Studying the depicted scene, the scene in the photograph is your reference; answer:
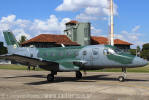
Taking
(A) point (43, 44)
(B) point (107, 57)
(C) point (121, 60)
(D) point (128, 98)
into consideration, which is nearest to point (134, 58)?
(C) point (121, 60)

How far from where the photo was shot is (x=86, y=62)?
17.6 metres

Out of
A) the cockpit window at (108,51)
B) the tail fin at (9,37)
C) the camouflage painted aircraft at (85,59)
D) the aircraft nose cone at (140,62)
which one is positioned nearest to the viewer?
the aircraft nose cone at (140,62)

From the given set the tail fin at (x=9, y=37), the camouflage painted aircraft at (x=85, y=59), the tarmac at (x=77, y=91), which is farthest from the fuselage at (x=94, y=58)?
the tail fin at (x=9, y=37)

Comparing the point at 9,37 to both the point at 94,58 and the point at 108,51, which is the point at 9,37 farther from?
the point at 108,51

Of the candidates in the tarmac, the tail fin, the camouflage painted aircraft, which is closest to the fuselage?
the camouflage painted aircraft

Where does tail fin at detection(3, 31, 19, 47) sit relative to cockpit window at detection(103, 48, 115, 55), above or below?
above

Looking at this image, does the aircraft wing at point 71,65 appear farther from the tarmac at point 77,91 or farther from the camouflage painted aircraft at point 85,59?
the tarmac at point 77,91

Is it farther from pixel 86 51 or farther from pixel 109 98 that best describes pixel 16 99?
pixel 86 51

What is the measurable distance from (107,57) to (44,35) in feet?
246

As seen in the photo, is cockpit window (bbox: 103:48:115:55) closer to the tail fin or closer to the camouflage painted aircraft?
the camouflage painted aircraft

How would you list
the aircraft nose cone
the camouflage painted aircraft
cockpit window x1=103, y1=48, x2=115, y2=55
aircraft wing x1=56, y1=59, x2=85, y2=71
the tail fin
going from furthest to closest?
the tail fin
aircraft wing x1=56, y1=59, x2=85, y2=71
cockpit window x1=103, y1=48, x2=115, y2=55
the camouflage painted aircraft
the aircraft nose cone

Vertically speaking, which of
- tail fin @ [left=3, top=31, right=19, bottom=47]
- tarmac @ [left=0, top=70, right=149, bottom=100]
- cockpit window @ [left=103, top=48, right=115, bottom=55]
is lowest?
tarmac @ [left=0, top=70, right=149, bottom=100]

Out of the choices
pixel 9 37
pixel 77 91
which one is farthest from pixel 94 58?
pixel 9 37

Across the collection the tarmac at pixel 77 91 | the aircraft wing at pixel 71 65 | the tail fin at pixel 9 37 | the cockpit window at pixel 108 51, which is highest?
the tail fin at pixel 9 37
